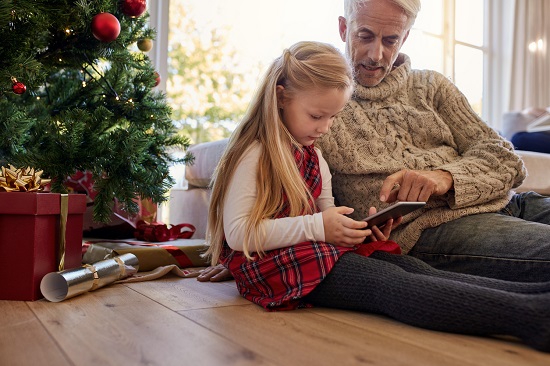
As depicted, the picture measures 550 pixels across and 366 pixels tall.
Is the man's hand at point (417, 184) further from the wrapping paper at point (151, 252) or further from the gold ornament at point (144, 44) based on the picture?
the gold ornament at point (144, 44)

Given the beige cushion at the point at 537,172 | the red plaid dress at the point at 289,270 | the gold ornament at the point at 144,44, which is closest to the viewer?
the red plaid dress at the point at 289,270

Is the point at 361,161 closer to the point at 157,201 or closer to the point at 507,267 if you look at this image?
the point at 507,267

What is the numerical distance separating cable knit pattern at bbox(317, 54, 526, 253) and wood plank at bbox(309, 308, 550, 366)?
A: 406 millimetres

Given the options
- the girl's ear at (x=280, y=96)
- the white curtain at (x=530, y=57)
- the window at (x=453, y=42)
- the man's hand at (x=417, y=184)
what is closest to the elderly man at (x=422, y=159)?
the man's hand at (x=417, y=184)

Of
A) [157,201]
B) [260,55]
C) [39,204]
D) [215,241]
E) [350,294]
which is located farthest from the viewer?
[260,55]

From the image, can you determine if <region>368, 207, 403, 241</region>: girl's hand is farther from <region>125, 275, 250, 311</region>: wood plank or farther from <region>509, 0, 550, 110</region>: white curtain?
<region>509, 0, 550, 110</region>: white curtain

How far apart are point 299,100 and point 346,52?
0.34m

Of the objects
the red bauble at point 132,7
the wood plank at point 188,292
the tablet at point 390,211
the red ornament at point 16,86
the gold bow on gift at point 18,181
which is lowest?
the wood plank at point 188,292

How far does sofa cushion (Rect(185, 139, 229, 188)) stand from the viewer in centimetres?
216

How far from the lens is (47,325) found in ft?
3.16

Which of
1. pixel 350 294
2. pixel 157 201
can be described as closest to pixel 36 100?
pixel 157 201

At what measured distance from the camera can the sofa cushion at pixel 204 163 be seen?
2156 mm

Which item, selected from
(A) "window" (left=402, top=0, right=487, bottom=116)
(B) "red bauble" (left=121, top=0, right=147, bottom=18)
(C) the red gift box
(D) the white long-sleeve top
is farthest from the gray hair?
(A) "window" (left=402, top=0, right=487, bottom=116)

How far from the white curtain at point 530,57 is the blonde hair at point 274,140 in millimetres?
3401
